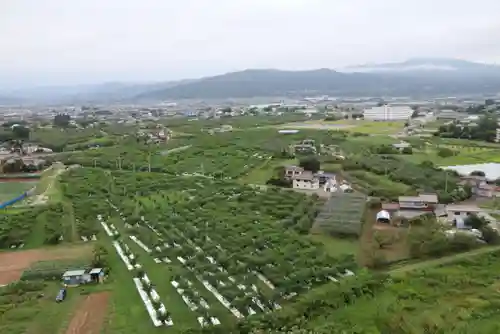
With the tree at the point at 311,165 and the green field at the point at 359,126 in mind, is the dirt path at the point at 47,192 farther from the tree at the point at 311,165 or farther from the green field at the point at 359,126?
the green field at the point at 359,126

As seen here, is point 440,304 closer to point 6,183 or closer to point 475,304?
point 475,304

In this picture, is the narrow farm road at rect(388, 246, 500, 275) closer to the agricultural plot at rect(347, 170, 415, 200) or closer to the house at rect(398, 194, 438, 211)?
the house at rect(398, 194, 438, 211)

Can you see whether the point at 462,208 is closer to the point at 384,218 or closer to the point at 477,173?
the point at 384,218

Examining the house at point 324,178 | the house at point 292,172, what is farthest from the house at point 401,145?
the house at point 292,172

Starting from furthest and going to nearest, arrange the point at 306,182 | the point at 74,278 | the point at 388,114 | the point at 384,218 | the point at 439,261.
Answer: the point at 388,114, the point at 306,182, the point at 384,218, the point at 439,261, the point at 74,278

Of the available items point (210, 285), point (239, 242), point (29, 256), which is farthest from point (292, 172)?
point (29, 256)

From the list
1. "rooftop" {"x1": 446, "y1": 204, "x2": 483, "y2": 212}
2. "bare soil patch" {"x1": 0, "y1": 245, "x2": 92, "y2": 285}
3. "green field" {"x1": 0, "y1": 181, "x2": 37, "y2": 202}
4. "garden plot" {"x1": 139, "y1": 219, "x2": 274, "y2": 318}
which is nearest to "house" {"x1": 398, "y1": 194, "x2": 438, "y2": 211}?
"rooftop" {"x1": 446, "y1": 204, "x2": 483, "y2": 212}
